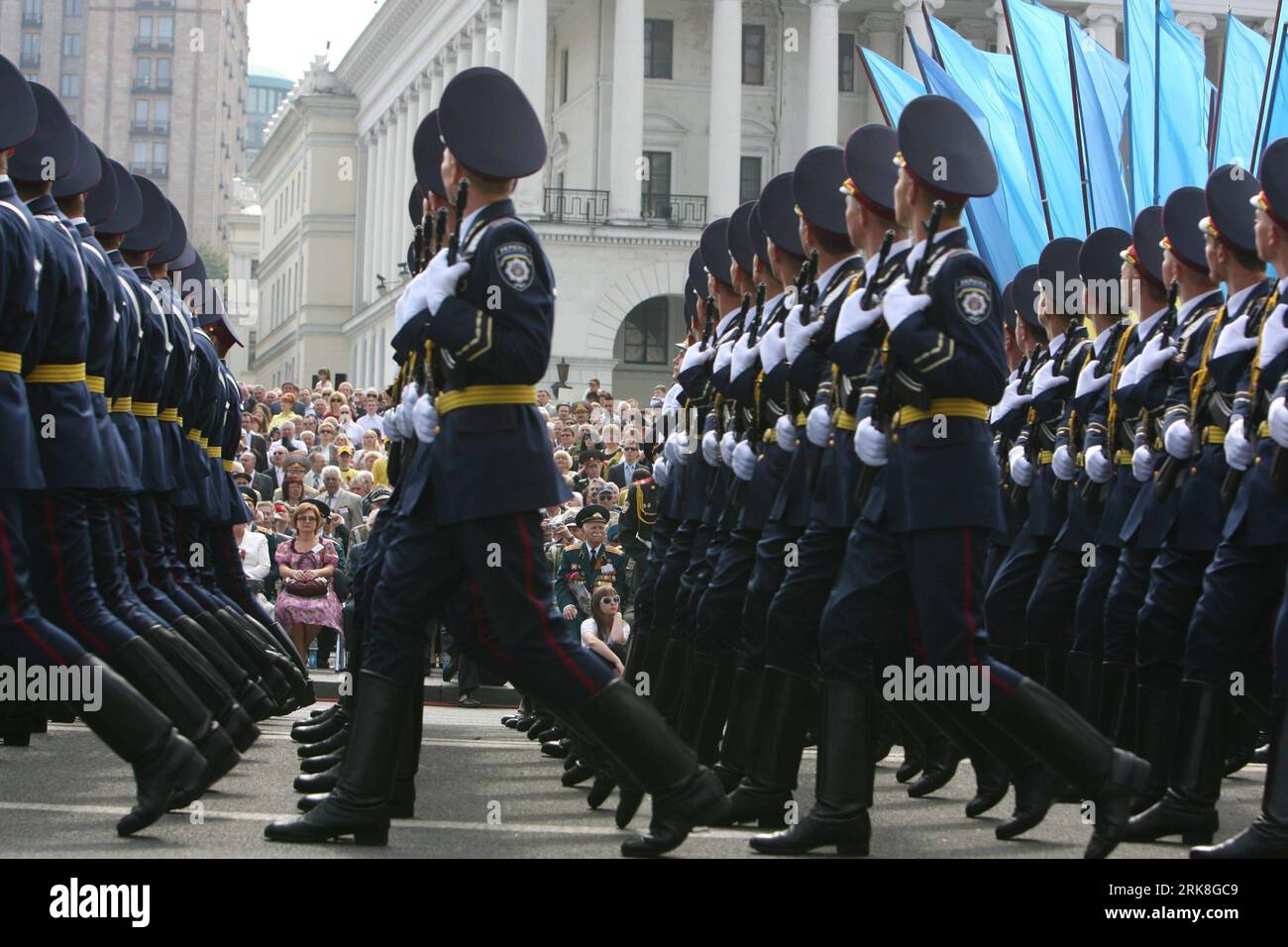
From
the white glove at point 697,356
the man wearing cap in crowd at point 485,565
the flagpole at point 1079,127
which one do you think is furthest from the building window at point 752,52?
the man wearing cap in crowd at point 485,565

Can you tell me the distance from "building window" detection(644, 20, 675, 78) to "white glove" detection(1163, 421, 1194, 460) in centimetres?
4827

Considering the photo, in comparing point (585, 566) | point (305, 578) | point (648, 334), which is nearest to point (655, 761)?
point (585, 566)

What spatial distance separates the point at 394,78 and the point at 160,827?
67.0 m

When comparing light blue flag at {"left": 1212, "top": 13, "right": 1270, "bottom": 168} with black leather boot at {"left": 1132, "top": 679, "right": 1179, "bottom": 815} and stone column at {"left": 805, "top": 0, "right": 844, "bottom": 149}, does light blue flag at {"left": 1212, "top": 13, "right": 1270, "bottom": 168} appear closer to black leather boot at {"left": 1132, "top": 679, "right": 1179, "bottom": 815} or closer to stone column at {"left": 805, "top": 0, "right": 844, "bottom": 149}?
black leather boot at {"left": 1132, "top": 679, "right": 1179, "bottom": 815}

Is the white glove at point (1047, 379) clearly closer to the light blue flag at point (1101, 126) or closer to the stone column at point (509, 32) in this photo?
the light blue flag at point (1101, 126)

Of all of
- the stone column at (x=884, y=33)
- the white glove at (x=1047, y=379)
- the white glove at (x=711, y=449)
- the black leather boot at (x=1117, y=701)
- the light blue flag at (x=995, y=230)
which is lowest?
the black leather boot at (x=1117, y=701)

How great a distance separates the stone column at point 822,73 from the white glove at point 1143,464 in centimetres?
4326

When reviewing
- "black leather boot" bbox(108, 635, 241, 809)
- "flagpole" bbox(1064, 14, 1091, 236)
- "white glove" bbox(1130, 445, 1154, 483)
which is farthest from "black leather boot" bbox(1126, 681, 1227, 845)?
"flagpole" bbox(1064, 14, 1091, 236)

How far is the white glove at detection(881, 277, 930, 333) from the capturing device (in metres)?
7.13

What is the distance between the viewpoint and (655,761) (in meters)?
6.81

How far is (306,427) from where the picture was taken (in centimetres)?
2447

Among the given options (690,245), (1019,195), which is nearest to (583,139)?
(690,245)

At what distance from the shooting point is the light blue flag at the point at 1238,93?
87.0 feet
